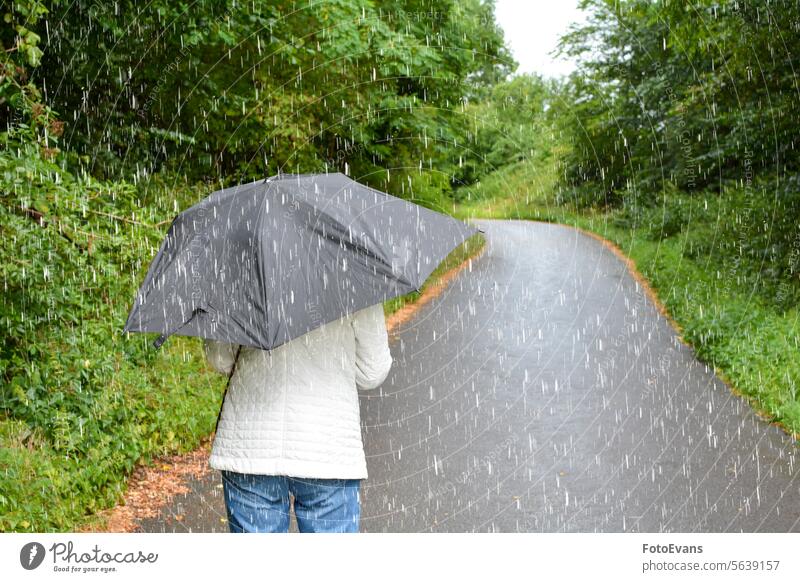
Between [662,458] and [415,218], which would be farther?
[662,458]

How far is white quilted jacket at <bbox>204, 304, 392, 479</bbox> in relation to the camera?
2676 millimetres

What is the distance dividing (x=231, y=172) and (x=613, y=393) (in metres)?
7.16

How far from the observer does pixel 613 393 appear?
26.2ft

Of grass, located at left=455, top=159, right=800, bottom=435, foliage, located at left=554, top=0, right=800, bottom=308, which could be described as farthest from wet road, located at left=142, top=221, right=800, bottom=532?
foliage, located at left=554, top=0, right=800, bottom=308

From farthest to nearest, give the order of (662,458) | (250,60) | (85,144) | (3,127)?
(250,60) < (85,144) < (3,127) < (662,458)

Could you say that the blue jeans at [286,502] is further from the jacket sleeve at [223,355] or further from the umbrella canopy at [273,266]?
the umbrella canopy at [273,266]

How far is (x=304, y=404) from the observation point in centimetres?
269

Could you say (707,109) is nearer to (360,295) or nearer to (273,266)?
(360,295)

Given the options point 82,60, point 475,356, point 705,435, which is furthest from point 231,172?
point 705,435
